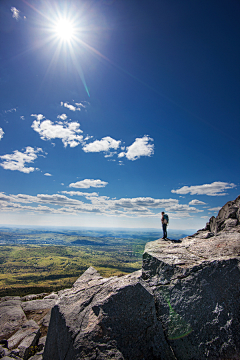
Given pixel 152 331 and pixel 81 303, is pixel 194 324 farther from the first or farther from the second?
→ pixel 81 303

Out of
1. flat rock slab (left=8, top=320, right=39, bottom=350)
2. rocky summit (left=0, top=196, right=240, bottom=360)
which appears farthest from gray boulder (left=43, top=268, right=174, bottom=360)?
flat rock slab (left=8, top=320, right=39, bottom=350)

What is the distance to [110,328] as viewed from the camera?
29.3 feet

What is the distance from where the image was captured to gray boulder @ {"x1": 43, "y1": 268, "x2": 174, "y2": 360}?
8.34 m

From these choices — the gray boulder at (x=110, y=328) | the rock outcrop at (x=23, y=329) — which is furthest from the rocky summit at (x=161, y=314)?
the rock outcrop at (x=23, y=329)

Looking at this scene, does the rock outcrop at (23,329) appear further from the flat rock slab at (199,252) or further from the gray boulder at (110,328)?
the flat rock slab at (199,252)

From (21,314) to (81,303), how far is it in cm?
1310

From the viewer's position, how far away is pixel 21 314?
17.7 m

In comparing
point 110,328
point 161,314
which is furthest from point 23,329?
point 161,314

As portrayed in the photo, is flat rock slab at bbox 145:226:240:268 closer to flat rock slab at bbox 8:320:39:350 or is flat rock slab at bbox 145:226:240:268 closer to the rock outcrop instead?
the rock outcrop

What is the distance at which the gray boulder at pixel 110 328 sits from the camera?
834cm

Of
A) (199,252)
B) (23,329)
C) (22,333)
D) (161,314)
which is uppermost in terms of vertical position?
(199,252)

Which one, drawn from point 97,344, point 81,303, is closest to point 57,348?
point 81,303

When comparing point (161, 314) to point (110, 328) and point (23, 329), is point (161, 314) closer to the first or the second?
point (110, 328)

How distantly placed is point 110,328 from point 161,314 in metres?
3.21
